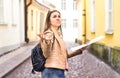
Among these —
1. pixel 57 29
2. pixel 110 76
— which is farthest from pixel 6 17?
pixel 57 29

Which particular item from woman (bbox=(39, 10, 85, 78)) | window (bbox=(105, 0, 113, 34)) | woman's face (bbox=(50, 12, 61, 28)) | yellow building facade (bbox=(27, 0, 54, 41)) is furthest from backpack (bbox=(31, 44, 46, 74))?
yellow building facade (bbox=(27, 0, 54, 41))

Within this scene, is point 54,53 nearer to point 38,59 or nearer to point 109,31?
point 38,59

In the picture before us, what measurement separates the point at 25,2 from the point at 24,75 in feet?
57.7

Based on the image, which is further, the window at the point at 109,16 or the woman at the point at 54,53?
the window at the point at 109,16

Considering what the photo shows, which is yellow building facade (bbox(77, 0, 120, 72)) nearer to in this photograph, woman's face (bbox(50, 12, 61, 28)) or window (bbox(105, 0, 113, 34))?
window (bbox(105, 0, 113, 34))

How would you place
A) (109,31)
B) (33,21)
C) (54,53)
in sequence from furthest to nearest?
(33,21)
(109,31)
(54,53)

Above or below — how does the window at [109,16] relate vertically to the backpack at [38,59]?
above

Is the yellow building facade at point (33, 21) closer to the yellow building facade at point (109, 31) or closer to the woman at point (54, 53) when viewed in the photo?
the yellow building facade at point (109, 31)

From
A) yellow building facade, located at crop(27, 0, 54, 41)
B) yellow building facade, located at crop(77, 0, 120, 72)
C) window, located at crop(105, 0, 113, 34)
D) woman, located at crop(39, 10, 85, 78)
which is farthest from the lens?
yellow building facade, located at crop(27, 0, 54, 41)

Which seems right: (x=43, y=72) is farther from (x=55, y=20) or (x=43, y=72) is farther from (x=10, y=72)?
(x=10, y=72)

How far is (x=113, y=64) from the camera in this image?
12.3 m

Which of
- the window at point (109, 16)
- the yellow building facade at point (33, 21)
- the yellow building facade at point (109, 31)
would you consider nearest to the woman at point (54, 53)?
the yellow building facade at point (109, 31)

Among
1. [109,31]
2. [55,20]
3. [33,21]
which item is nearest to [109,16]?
[109,31]

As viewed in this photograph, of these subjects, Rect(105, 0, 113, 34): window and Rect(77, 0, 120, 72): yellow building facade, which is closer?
Rect(77, 0, 120, 72): yellow building facade
